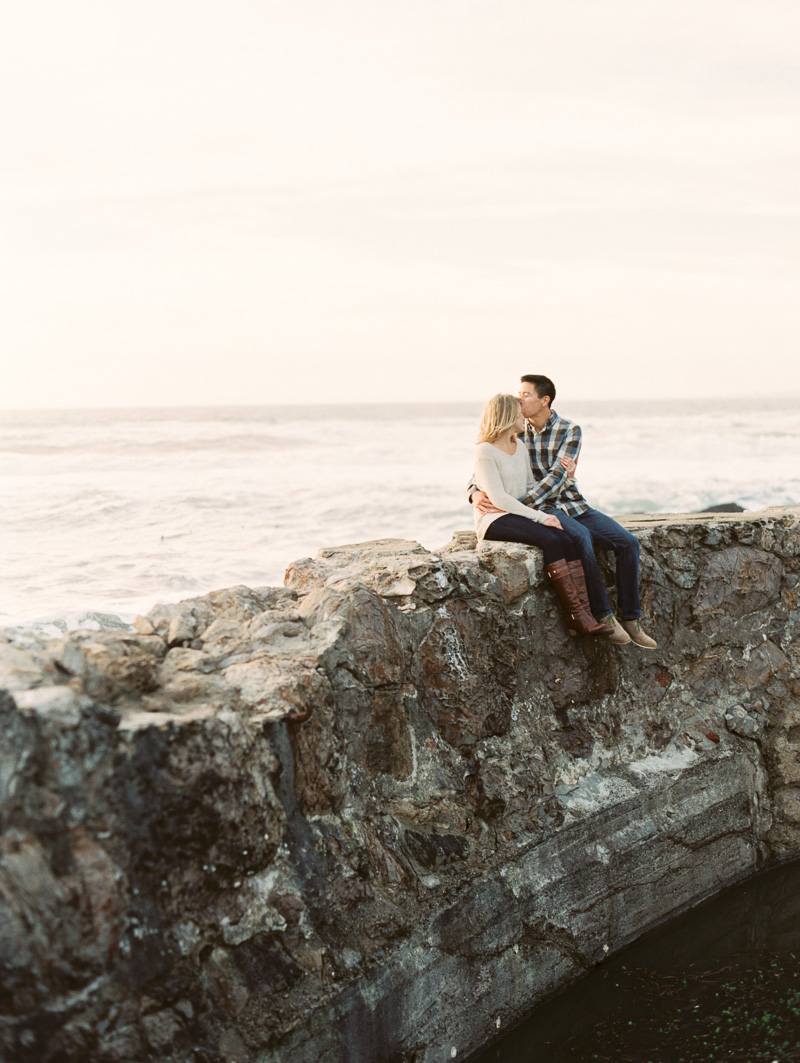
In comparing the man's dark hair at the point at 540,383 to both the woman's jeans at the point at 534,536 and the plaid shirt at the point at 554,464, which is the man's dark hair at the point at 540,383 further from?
the woman's jeans at the point at 534,536

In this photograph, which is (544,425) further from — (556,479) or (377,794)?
(377,794)

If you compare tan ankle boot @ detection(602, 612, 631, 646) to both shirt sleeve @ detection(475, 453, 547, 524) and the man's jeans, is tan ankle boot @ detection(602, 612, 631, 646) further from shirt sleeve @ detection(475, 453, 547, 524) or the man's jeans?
shirt sleeve @ detection(475, 453, 547, 524)

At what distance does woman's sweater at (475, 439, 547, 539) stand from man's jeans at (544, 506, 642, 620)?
0.22 m

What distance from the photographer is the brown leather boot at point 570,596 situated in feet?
18.1

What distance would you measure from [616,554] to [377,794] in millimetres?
2290

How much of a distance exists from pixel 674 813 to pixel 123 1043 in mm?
3556

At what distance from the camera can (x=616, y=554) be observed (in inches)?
232

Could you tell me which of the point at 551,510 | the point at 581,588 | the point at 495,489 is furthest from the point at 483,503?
the point at 581,588

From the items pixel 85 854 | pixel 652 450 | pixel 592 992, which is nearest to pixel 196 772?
pixel 85 854

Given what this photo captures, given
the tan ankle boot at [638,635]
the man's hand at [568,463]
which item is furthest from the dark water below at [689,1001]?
the man's hand at [568,463]

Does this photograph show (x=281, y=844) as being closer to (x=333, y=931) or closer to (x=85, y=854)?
(x=333, y=931)

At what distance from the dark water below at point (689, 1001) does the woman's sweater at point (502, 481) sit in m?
2.62

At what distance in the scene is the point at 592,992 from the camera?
16.4 ft

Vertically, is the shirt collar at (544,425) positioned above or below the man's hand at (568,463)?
above
